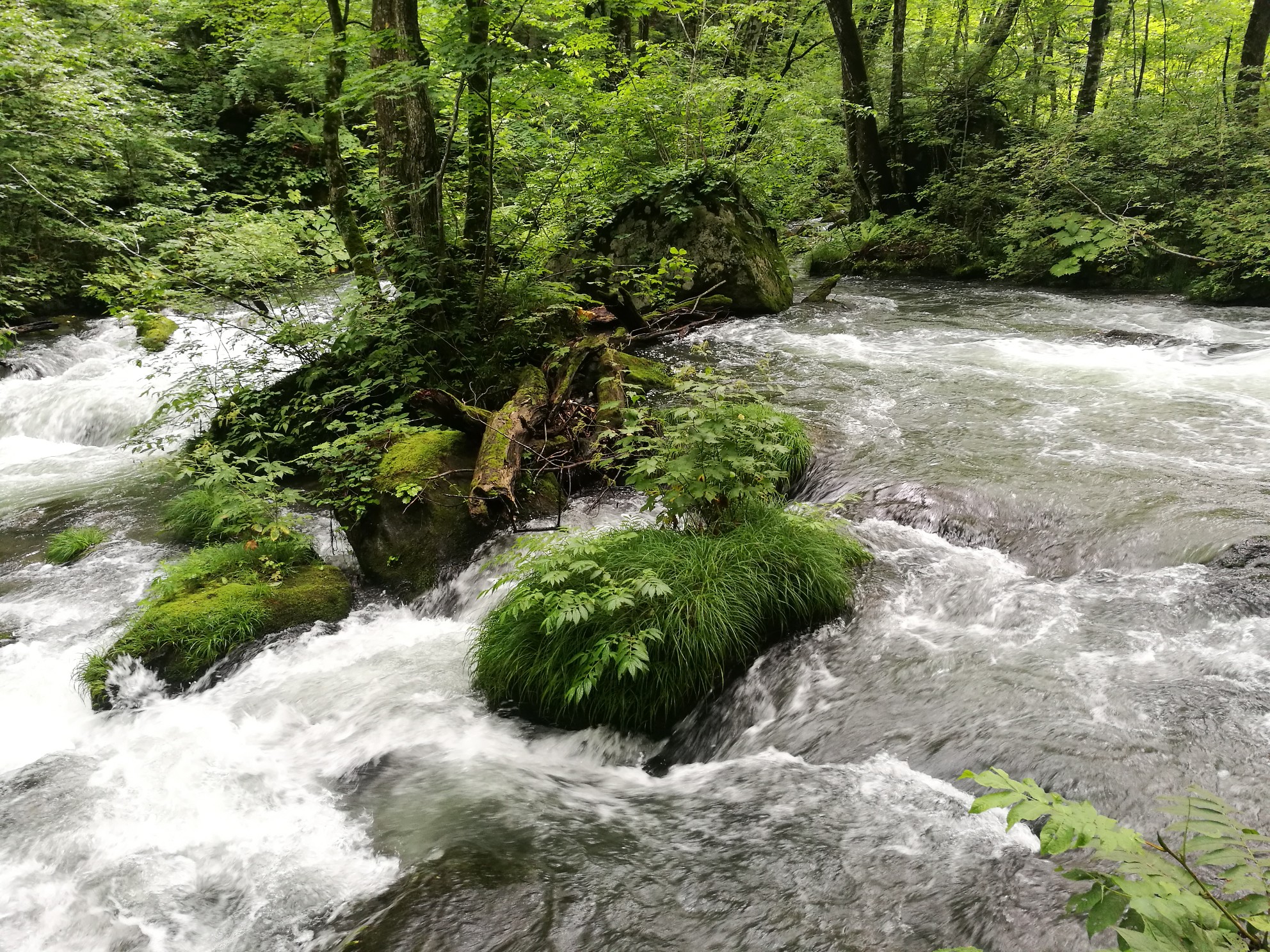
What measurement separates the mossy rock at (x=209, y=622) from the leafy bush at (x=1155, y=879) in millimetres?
5452

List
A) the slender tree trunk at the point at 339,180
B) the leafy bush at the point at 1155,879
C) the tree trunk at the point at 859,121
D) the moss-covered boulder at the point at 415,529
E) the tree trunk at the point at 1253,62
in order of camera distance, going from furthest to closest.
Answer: the tree trunk at the point at 859,121 → the tree trunk at the point at 1253,62 → the slender tree trunk at the point at 339,180 → the moss-covered boulder at the point at 415,529 → the leafy bush at the point at 1155,879

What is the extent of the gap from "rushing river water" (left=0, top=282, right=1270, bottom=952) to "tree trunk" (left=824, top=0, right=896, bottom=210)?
1144 cm

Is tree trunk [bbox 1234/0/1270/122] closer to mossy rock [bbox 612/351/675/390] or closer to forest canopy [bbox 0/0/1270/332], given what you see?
forest canopy [bbox 0/0/1270/332]

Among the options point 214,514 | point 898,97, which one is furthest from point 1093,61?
point 214,514

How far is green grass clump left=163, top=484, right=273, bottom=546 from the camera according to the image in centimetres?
675

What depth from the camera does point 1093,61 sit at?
1489 centimetres

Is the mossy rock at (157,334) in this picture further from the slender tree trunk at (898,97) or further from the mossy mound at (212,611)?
the slender tree trunk at (898,97)

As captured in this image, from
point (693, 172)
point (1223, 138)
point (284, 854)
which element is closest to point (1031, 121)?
point (1223, 138)

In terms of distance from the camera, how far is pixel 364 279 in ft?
25.5

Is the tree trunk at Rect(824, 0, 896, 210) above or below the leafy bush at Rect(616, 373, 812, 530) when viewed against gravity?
above

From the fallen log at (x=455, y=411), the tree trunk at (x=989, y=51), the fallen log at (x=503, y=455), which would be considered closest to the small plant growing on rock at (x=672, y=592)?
the fallen log at (x=503, y=455)

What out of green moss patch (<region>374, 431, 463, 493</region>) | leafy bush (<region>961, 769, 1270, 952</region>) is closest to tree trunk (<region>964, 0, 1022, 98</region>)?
green moss patch (<region>374, 431, 463, 493</region>)

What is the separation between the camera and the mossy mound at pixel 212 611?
212 inches

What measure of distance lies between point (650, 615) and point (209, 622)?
3481mm
